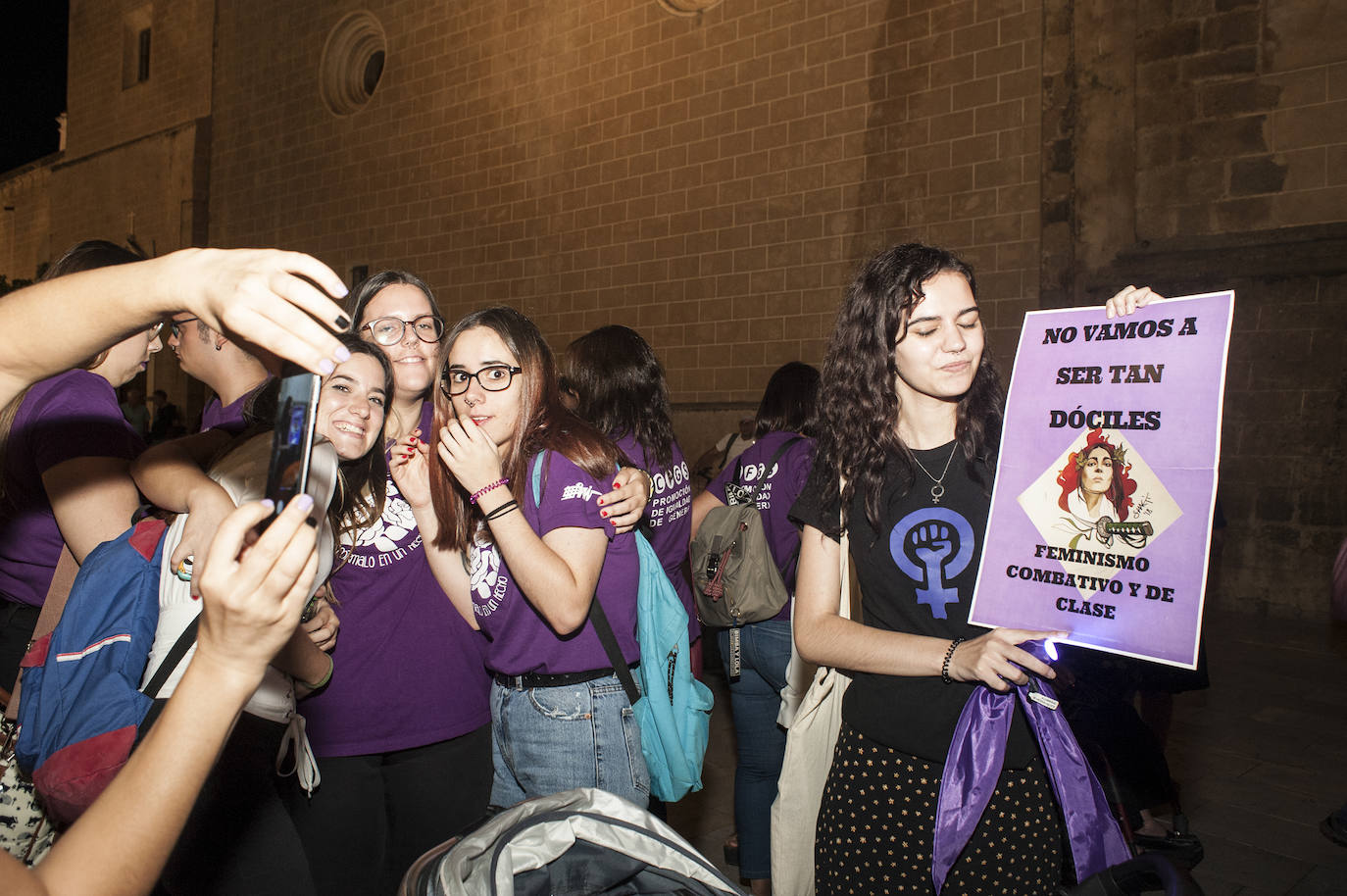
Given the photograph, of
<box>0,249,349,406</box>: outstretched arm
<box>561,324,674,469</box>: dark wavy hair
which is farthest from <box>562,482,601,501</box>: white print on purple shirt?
<box>0,249,349,406</box>: outstretched arm

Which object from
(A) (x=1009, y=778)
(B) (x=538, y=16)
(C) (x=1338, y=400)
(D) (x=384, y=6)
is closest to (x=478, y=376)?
(A) (x=1009, y=778)

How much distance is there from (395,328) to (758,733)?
6.21 feet

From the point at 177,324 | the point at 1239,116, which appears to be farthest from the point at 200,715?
the point at 1239,116

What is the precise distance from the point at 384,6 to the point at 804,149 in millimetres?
7321

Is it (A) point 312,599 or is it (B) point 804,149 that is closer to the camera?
(A) point 312,599

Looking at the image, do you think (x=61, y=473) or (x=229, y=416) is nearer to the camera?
(x=61, y=473)

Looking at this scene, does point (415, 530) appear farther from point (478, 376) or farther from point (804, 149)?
point (804, 149)

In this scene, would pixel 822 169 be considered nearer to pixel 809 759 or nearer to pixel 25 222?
pixel 809 759

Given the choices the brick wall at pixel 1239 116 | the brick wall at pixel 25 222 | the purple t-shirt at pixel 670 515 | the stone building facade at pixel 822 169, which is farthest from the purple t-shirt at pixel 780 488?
the brick wall at pixel 25 222

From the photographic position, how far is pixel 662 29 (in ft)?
32.1

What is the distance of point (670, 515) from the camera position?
327cm

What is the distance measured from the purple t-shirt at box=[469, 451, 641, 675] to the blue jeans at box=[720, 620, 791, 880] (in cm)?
109

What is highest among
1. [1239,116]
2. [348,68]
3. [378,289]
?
[348,68]

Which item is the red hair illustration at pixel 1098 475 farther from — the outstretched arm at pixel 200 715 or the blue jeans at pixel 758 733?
the blue jeans at pixel 758 733
